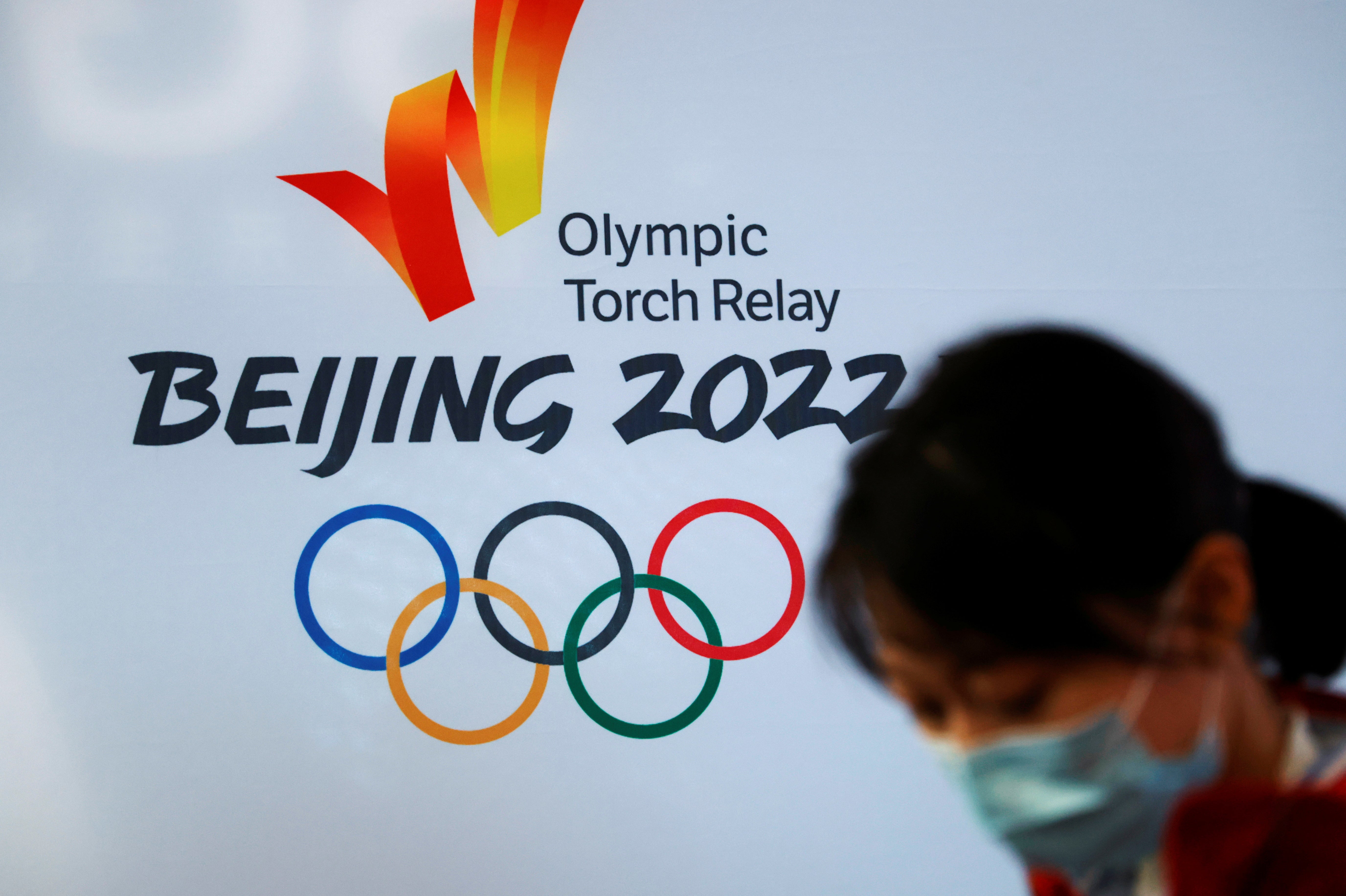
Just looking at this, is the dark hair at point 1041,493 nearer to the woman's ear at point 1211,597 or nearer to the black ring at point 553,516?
the woman's ear at point 1211,597

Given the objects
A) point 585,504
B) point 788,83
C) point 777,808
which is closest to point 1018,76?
point 788,83

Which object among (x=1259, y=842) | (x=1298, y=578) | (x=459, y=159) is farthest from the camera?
(x=459, y=159)

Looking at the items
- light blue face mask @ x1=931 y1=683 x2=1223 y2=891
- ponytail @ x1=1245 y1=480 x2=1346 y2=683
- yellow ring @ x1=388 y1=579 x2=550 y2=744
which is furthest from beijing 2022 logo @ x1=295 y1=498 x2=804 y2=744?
ponytail @ x1=1245 y1=480 x2=1346 y2=683

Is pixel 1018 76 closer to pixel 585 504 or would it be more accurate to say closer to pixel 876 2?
pixel 876 2

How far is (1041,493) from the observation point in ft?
1.84

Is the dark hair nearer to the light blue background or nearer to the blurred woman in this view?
the blurred woman

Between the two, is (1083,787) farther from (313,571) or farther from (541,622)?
(313,571)

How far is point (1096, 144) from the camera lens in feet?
5.60

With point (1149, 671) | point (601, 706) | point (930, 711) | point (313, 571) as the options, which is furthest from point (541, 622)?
point (1149, 671)

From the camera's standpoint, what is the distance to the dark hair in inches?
22.1

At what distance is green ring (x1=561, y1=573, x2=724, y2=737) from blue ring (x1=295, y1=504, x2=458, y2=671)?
0.18 metres

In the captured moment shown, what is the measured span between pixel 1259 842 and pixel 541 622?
3.57 feet

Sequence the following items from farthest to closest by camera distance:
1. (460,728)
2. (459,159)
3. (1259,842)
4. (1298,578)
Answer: (459,159)
(460,728)
(1298,578)
(1259,842)

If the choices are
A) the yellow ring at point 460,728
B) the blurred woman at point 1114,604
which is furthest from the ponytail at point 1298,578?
the yellow ring at point 460,728
